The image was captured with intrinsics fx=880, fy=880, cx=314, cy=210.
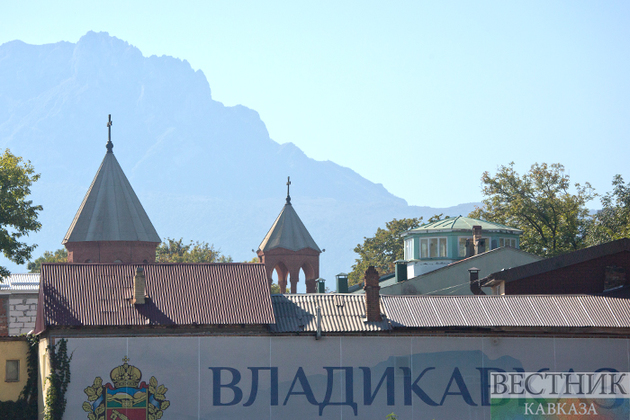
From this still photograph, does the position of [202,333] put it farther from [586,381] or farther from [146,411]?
[586,381]

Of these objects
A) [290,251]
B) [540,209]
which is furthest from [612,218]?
[290,251]

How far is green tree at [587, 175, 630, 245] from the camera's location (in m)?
55.9

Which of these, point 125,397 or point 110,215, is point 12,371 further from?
point 110,215

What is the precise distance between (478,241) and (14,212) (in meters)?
24.0

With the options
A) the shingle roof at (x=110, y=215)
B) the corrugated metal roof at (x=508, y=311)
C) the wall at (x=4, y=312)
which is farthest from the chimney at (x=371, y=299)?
the wall at (x=4, y=312)

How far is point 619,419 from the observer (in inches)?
1115

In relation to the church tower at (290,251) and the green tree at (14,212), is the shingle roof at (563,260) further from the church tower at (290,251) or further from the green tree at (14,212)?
the church tower at (290,251)

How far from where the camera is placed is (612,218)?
59.8 meters

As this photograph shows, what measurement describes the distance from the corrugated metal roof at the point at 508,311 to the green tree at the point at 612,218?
26.8m

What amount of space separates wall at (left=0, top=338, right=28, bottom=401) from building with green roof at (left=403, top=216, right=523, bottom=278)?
26856 millimetres

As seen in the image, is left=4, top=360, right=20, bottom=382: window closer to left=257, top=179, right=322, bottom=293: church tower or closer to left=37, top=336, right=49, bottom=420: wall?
left=37, top=336, right=49, bottom=420: wall

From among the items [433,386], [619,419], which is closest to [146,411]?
[433,386]

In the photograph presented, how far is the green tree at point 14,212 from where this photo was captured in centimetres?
3972

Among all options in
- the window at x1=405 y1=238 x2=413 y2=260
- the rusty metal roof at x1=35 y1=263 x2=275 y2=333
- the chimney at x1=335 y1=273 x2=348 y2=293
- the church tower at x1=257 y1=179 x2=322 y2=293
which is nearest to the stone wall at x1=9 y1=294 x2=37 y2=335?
the chimney at x1=335 y1=273 x2=348 y2=293
